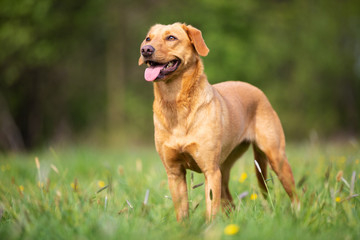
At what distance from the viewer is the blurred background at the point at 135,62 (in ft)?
46.1

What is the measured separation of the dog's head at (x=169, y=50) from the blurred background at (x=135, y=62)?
32.5ft

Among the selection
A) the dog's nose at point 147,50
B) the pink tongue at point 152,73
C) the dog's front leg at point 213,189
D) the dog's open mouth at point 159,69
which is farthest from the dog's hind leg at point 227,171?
the dog's nose at point 147,50

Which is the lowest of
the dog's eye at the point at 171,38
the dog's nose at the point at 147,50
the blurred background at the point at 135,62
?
the blurred background at the point at 135,62

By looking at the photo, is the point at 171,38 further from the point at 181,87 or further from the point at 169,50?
the point at 181,87

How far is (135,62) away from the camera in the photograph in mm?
19641

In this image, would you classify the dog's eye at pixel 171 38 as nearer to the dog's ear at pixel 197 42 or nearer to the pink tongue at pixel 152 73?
the dog's ear at pixel 197 42

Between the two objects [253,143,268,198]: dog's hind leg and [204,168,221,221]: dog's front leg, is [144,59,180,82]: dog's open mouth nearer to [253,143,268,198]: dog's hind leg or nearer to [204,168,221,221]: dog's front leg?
[204,168,221,221]: dog's front leg

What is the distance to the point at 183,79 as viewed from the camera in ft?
12.9

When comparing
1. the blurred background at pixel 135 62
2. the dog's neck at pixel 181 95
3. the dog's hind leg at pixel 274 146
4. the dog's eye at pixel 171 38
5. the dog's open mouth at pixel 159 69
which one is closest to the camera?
the dog's open mouth at pixel 159 69

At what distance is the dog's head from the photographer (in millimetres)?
3770

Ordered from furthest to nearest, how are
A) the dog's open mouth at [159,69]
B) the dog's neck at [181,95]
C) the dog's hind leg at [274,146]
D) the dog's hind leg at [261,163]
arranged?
the dog's hind leg at [261,163] → the dog's hind leg at [274,146] → the dog's neck at [181,95] → the dog's open mouth at [159,69]

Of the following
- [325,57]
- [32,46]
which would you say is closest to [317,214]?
[32,46]

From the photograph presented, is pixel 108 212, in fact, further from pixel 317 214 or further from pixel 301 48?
pixel 301 48

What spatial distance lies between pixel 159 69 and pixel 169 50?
23 centimetres
